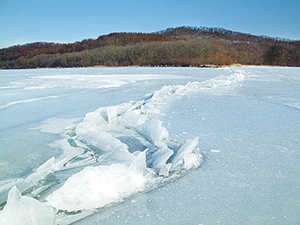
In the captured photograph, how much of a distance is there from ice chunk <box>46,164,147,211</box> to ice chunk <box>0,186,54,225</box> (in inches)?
2.2

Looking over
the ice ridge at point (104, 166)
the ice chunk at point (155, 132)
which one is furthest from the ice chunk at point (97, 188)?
the ice chunk at point (155, 132)

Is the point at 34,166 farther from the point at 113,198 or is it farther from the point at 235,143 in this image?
the point at 235,143

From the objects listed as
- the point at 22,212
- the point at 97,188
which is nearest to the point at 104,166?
the point at 97,188

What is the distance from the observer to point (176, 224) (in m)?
0.83

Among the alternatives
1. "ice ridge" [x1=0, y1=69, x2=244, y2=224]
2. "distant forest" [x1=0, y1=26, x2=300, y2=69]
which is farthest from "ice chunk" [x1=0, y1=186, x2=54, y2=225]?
"distant forest" [x1=0, y1=26, x2=300, y2=69]

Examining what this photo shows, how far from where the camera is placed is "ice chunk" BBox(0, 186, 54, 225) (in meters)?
0.76

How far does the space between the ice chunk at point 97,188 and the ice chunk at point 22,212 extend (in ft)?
0.18

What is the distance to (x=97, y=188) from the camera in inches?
37.8

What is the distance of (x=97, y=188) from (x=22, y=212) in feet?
0.92

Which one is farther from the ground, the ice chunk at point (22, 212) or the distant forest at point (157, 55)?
the distant forest at point (157, 55)

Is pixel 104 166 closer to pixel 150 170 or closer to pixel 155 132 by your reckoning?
pixel 150 170

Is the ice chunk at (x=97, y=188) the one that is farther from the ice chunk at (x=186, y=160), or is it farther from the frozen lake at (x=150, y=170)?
the ice chunk at (x=186, y=160)

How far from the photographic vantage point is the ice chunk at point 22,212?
0.76 m

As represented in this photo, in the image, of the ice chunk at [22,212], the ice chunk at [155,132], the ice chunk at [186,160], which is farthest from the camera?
the ice chunk at [155,132]
